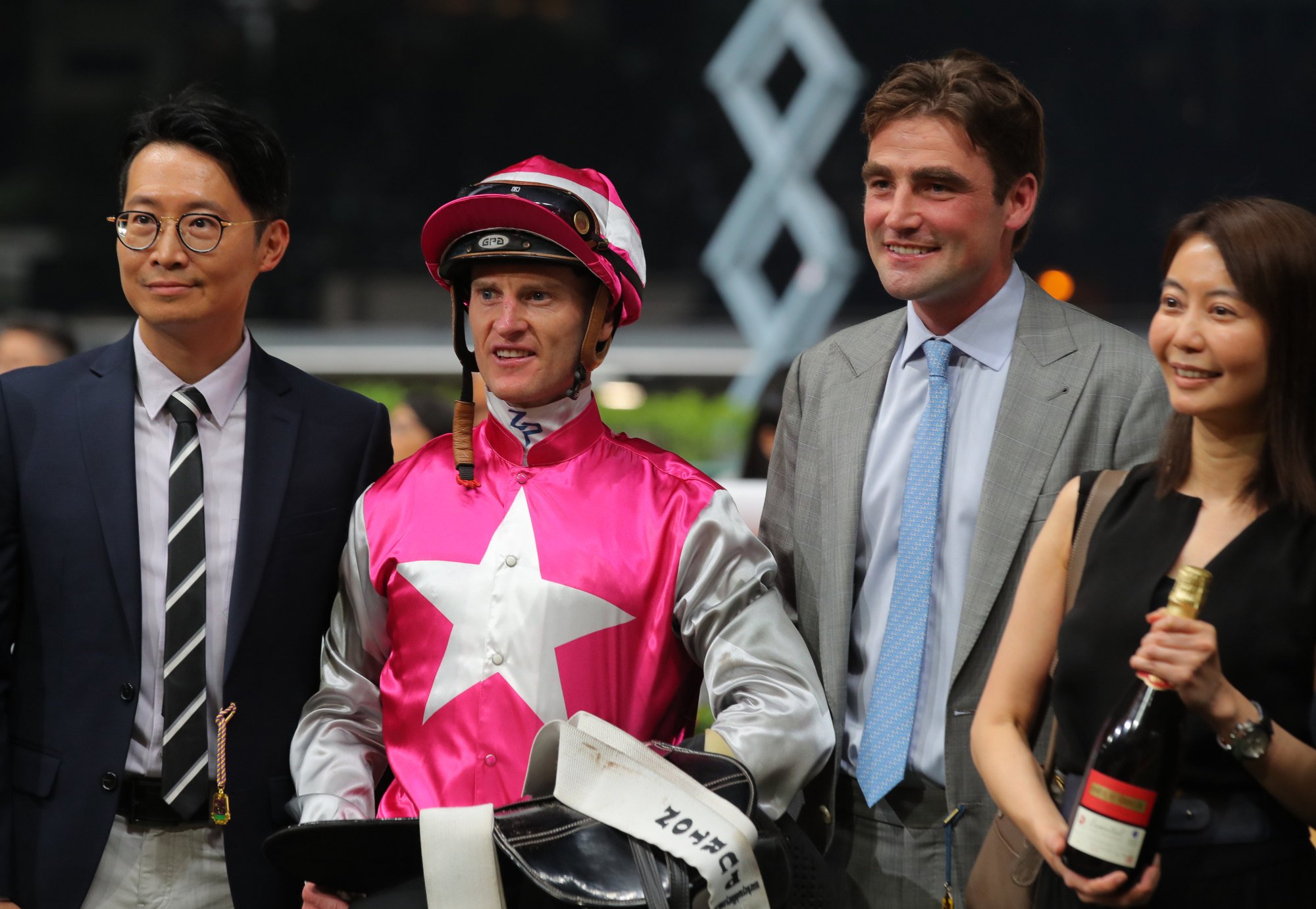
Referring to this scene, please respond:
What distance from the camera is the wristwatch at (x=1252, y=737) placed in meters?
1.66

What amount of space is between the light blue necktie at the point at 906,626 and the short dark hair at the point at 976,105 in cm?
44

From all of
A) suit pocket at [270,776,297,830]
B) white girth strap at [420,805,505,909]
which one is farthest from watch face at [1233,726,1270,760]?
suit pocket at [270,776,297,830]

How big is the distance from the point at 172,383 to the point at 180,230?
26 cm

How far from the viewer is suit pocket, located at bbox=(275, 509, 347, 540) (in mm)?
2287

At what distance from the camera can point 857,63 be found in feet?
33.6

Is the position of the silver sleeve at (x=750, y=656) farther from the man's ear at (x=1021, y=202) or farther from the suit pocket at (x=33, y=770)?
the suit pocket at (x=33, y=770)

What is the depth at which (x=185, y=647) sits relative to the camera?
2.19 m

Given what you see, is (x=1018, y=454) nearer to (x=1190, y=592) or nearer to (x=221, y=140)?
(x=1190, y=592)

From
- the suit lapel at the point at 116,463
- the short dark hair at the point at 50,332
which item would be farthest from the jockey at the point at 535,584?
the short dark hair at the point at 50,332

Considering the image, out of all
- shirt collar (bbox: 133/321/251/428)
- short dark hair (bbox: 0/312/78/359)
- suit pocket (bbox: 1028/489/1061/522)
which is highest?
short dark hair (bbox: 0/312/78/359)

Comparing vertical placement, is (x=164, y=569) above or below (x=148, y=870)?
above

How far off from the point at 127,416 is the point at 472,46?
8.89 meters

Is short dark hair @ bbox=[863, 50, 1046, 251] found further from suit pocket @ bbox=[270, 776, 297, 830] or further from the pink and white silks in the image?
suit pocket @ bbox=[270, 776, 297, 830]

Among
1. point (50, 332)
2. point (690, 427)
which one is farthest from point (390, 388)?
point (50, 332)
